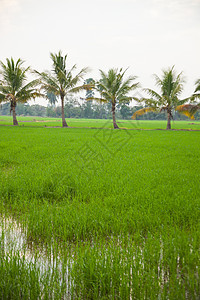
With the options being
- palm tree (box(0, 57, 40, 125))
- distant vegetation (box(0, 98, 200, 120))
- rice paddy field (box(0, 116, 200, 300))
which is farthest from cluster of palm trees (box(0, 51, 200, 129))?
distant vegetation (box(0, 98, 200, 120))

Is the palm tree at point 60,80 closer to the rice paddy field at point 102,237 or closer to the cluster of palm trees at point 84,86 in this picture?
the cluster of palm trees at point 84,86

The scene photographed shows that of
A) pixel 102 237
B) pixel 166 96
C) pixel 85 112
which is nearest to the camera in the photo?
pixel 102 237

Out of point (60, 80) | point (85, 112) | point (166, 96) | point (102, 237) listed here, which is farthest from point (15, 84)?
point (85, 112)

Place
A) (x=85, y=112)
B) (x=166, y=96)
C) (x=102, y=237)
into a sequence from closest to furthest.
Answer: (x=102, y=237) → (x=166, y=96) → (x=85, y=112)

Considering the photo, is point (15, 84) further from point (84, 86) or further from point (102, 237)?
point (102, 237)

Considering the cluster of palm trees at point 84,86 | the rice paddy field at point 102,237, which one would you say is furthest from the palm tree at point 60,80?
the rice paddy field at point 102,237

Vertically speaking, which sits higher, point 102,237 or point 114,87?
point 114,87

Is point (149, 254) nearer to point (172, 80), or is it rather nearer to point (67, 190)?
point (67, 190)

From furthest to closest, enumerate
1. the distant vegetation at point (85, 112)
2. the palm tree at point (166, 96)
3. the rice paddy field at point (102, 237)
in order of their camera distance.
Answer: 1. the distant vegetation at point (85, 112)
2. the palm tree at point (166, 96)
3. the rice paddy field at point (102, 237)

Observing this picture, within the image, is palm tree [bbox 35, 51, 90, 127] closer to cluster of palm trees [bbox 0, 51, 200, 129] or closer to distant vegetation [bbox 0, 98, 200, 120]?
cluster of palm trees [bbox 0, 51, 200, 129]

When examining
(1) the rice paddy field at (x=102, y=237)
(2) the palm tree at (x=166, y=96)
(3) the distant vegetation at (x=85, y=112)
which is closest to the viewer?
(1) the rice paddy field at (x=102, y=237)

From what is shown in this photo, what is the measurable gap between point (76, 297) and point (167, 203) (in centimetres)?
152

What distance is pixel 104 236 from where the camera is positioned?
73.7 inches

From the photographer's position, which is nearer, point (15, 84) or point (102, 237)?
point (102, 237)
